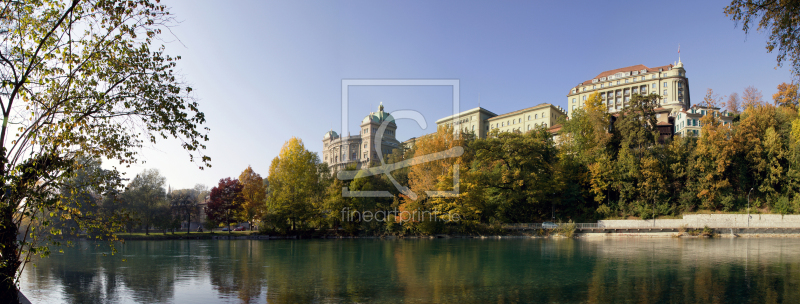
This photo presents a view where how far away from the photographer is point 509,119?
103m

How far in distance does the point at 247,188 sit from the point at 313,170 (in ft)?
33.7

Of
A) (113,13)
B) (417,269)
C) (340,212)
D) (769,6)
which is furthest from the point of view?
(340,212)

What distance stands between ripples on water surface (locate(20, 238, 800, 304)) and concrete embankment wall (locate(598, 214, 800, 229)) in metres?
22.6

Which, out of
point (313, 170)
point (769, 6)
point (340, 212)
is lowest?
point (340, 212)

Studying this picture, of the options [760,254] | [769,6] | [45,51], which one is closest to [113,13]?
[45,51]

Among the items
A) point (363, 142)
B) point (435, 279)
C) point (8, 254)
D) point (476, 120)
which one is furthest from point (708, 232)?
point (363, 142)

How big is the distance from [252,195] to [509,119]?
63968mm

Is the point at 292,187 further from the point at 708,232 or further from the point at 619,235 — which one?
the point at 708,232

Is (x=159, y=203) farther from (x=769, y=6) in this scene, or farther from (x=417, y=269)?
(x=769, y=6)

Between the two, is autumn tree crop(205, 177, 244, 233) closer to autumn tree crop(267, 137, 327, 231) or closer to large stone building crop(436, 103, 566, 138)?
autumn tree crop(267, 137, 327, 231)

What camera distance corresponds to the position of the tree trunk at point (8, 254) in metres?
8.16

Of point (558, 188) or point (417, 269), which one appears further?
point (558, 188)

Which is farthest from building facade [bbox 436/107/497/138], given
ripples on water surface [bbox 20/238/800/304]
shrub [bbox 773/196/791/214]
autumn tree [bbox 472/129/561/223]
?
ripples on water surface [bbox 20/238/800/304]

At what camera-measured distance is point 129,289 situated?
1662 centimetres
